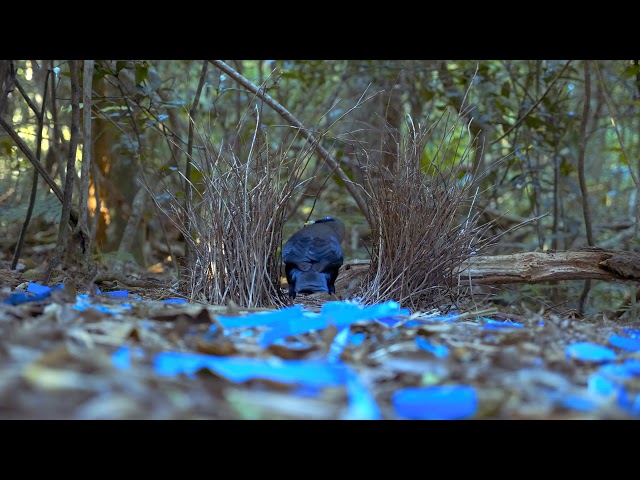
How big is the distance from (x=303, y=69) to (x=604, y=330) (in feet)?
15.4

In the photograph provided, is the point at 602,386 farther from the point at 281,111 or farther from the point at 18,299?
the point at 281,111

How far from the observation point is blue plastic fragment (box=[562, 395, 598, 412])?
1213mm

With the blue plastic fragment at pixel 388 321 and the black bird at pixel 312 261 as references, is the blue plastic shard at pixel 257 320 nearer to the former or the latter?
the blue plastic fragment at pixel 388 321

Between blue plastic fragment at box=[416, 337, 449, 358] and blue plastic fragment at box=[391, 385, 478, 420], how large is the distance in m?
0.27

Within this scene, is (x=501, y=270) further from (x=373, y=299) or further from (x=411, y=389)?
(x=411, y=389)

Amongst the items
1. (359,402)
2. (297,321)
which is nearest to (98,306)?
(297,321)

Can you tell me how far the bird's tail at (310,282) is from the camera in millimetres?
3350

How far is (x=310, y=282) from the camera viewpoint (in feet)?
11.0

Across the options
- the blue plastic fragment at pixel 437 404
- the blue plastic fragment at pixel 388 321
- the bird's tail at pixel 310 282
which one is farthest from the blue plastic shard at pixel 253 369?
the bird's tail at pixel 310 282

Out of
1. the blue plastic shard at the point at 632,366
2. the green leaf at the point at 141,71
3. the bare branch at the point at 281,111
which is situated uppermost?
the green leaf at the point at 141,71

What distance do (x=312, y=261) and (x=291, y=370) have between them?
2.16 metres

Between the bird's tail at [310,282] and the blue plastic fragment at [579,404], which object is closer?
the blue plastic fragment at [579,404]

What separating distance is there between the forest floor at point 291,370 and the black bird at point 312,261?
1431mm
